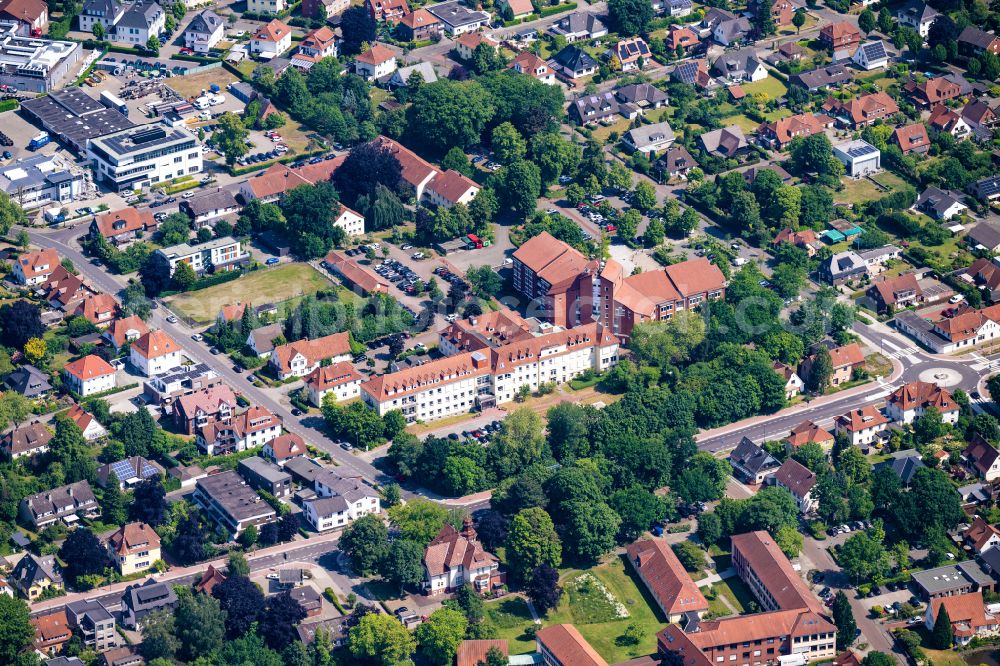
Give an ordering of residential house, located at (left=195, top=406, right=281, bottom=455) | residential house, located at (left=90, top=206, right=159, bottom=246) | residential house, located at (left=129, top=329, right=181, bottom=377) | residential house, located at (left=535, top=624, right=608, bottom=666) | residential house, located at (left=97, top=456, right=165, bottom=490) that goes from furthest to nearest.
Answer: residential house, located at (left=90, top=206, right=159, bottom=246), residential house, located at (left=129, top=329, right=181, bottom=377), residential house, located at (left=195, top=406, right=281, bottom=455), residential house, located at (left=97, top=456, right=165, bottom=490), residential house, located at (left=535, top=624, right=608, bottom=666)

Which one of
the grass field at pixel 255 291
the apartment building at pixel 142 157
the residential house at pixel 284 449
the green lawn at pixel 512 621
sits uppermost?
the apartment building at pixel 142 157

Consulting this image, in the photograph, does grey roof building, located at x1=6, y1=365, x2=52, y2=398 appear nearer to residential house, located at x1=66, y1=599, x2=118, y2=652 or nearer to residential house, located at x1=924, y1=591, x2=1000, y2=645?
residential house, located at x1=66, y1=599, x2=118, y2=652

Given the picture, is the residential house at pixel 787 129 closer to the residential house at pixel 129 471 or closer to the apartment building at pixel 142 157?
the apartment building at pixel 142 157

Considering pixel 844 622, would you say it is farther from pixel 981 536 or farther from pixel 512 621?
pixel 512 621

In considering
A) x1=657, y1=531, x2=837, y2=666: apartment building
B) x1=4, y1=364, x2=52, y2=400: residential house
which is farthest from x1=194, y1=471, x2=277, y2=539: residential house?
x1=657, y1=531, x2=837, y2=666: apartment building

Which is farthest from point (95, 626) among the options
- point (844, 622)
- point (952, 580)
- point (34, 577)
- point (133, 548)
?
point (952, 580)

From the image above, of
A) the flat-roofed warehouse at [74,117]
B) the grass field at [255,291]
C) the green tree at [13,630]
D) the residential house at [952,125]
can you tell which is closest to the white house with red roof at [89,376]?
the grass field at [255,291]

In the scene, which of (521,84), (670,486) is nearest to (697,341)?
(670,486)
